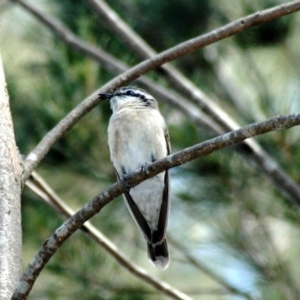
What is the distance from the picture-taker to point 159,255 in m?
4.52

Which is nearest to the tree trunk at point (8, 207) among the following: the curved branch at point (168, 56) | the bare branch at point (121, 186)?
the bare branch at point (121, 186)

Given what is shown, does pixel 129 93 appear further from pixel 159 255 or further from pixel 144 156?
pixel 159 255

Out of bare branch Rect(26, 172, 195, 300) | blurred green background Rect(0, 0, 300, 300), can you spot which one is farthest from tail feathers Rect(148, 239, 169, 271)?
blurred green background Rect(0, 0, 300, 300)

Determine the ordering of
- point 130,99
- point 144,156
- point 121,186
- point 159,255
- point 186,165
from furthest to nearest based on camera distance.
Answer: point 186,165, point 130,99, point 144,156, point 159,255, point 121,186

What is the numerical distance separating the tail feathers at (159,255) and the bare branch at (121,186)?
148 centimetres

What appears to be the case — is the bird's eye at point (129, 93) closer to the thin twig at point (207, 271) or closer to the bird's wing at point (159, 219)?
the bird's wing at point (159, 219)

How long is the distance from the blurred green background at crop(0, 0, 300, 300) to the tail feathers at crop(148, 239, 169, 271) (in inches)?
39.7

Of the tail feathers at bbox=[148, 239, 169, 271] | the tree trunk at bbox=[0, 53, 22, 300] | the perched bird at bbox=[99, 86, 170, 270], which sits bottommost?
the tree trunk at bbox=[0, 53, 22, 300]

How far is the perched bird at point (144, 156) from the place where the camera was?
4.78 m

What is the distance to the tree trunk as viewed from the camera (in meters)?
2.92

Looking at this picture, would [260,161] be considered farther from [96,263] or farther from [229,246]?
[96,263]

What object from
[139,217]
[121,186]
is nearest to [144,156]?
[139,217]

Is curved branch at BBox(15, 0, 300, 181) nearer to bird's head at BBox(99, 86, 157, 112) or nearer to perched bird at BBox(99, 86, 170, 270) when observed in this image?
perched bird at BBox(99, 86, 170, 270)

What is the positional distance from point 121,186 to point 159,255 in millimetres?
1595
